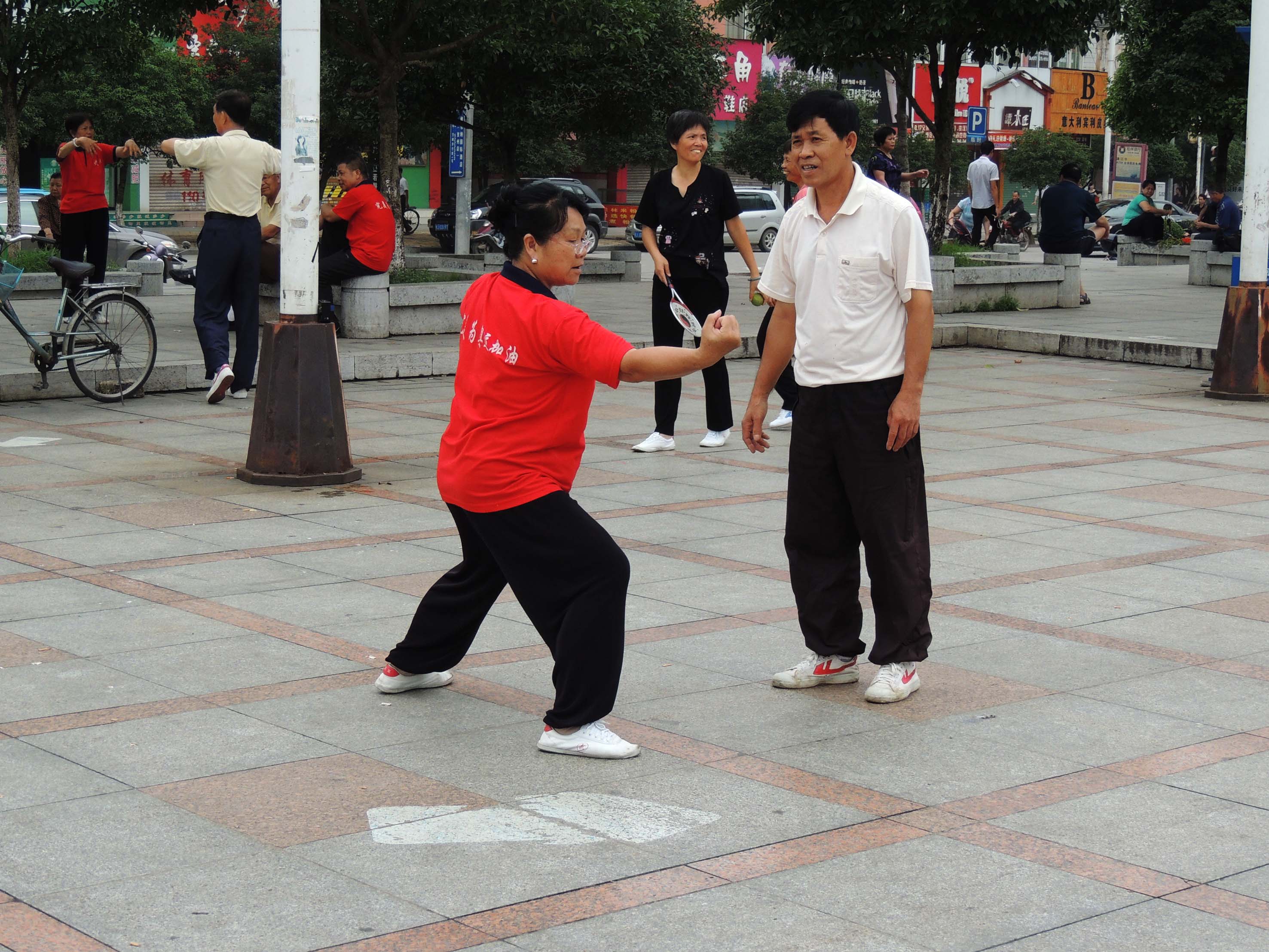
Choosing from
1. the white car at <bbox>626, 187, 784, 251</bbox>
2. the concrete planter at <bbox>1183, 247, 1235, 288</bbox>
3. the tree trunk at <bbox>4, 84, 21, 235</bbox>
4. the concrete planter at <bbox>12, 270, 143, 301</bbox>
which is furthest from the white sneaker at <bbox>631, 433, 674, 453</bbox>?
the white car at <bbox>626, 187, 784, 251</bbox>

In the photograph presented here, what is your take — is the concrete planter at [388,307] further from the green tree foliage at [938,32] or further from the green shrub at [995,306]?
the green tree foliage at [938,32]

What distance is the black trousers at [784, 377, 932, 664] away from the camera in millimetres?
4914

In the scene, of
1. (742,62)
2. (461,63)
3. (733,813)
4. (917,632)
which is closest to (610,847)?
(733,813)

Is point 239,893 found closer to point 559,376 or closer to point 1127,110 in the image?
point 559,376

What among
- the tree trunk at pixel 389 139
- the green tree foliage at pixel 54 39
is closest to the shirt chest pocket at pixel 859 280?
the tree trunk at pixel 389 139

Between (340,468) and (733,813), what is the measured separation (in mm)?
4704

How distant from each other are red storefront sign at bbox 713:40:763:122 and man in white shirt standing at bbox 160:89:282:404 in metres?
44.1

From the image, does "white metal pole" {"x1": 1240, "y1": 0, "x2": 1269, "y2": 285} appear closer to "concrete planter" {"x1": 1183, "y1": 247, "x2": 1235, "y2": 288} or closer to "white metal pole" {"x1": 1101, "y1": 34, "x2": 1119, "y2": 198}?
"concrete planter" {"x1": 1183, "y1": 247, "x2": 1235, "y2": 288}

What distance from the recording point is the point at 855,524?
5078 millimetres

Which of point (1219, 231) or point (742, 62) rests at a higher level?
point (742, 62)

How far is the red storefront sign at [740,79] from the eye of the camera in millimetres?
54000

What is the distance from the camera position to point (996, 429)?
10.6m

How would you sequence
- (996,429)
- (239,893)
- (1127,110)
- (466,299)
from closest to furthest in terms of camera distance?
(239,893)
(466,299)
(996,429)
(1127,110)

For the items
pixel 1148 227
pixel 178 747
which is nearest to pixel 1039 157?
pixel 1148 227
